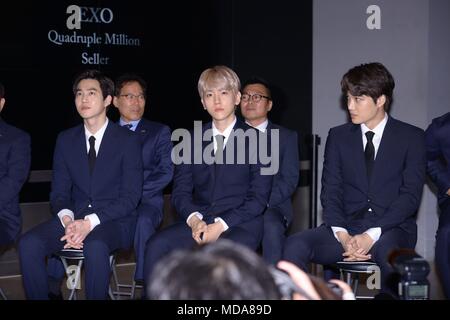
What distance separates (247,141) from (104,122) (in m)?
0.95

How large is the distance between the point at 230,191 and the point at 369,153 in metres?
0.85

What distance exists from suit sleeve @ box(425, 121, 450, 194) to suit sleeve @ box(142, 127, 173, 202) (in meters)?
1.72

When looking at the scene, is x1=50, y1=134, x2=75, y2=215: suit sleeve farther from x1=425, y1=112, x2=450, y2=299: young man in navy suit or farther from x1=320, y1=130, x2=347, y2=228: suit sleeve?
x1=425, y1=112, x2=450, y2=299: young man in navy suit

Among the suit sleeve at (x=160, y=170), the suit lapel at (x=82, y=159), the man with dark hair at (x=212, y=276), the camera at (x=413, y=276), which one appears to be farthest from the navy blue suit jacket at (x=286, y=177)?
the man with dark hair at (x=212, y=276)

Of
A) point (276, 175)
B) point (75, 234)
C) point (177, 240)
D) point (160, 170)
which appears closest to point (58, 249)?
point (75, 234)

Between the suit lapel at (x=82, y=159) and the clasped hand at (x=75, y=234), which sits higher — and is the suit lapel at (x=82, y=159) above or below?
above

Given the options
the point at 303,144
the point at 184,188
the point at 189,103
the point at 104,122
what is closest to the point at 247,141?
the point at 184,188

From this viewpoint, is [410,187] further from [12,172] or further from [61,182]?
[12,172]

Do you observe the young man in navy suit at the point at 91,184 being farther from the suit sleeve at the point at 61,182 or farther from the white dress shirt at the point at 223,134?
the white dress shirt at the point at 223,134

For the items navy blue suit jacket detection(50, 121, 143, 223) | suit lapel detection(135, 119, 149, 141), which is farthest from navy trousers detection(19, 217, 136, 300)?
suit lapel detection(135, 119, 149, 141)

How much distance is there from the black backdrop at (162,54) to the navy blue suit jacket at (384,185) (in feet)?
8.61

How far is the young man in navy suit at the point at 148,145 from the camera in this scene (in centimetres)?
504

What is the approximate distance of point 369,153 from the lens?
4.37m
